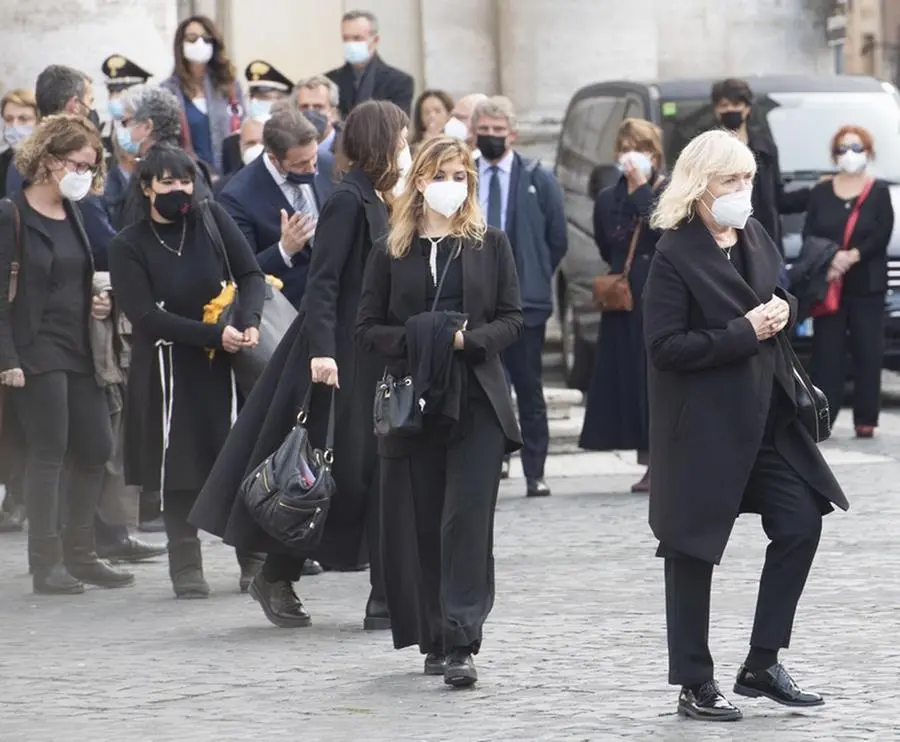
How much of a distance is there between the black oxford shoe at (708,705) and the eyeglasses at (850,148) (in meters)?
8.33

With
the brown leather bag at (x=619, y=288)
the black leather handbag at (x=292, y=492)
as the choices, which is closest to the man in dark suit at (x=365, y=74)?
the brown leather bag at (x=619, y=288)

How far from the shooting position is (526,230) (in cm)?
1356

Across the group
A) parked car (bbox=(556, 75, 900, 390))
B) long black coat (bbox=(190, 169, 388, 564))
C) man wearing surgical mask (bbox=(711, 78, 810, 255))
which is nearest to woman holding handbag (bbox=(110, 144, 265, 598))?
long black coat (bbox=(190, 169, 388, 564))

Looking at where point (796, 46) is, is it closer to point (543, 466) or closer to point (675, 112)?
point (675, 112)

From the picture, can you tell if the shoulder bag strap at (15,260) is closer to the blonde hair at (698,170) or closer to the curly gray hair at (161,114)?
the curly gray hair at (161,114)

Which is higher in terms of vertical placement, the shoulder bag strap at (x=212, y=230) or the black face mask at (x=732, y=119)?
the black face mask at (x=732, y=119)

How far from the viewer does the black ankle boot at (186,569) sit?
1039cm

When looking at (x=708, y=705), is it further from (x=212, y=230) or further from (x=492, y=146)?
(x=492, y=146)

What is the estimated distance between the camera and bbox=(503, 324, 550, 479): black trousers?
13.4 meters

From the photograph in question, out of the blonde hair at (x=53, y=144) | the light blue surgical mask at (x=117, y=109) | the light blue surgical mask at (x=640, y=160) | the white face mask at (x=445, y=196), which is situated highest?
the light blue surgical mask at (x=117, y=109)

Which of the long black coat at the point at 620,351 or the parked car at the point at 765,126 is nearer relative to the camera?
the long black coat at the point at 620,351

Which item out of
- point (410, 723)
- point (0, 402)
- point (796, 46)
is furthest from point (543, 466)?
point (796, 46)

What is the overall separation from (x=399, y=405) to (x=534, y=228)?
17.5 ft

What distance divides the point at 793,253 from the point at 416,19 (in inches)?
222
